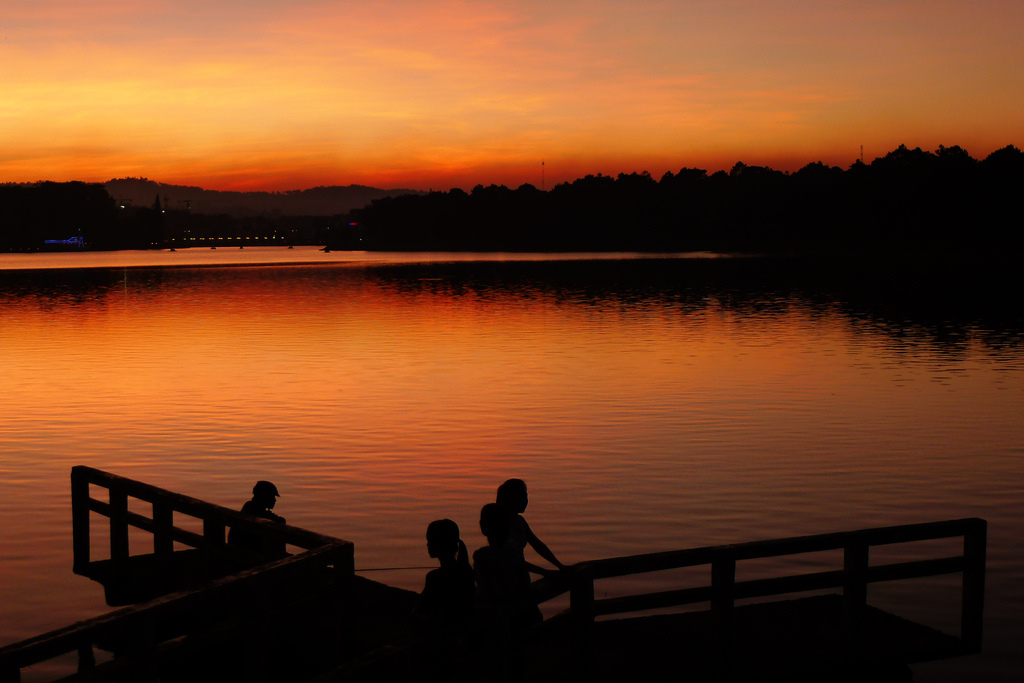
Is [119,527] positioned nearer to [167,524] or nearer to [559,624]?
[167,524]

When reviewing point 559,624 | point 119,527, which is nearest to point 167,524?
point 119,527

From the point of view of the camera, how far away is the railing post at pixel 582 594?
9.48 m

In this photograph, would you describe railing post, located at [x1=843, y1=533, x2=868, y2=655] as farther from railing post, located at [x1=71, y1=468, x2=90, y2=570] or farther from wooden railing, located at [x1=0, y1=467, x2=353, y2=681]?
railing post, located at [x1=71, y1=468, x2=90, y2=570]

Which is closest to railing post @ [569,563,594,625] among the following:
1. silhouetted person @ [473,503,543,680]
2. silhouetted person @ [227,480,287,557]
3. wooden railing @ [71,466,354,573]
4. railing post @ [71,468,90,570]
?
silhouetted person @ [473,503,543,680]

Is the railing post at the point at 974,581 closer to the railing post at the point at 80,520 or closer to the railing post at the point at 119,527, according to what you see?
the railing post at the point at 119,527

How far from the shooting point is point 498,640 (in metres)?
9.06

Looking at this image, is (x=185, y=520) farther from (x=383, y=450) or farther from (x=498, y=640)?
(x=498, y=640)

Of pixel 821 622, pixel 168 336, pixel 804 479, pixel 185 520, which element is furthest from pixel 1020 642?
pixel 168 336

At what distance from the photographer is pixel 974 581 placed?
456 inches

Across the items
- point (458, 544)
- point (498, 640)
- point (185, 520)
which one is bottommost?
point (185, 520)

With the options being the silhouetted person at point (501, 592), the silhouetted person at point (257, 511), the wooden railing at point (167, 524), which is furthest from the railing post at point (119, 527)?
the silhouetted person at point (501, 592)

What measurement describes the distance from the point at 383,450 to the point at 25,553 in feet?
32.6

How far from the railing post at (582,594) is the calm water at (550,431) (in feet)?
15.8

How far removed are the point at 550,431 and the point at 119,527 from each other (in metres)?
14.8
